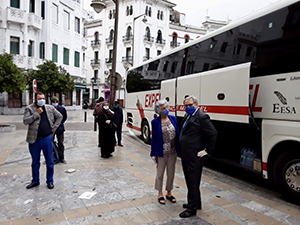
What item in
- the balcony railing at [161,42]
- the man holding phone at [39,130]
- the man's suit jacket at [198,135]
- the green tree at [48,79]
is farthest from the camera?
the balcony railing at [161,42]

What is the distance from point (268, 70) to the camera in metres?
4.90

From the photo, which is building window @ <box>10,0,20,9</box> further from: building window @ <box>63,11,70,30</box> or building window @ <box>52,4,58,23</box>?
building window @ <box>63,11,70,30</box>

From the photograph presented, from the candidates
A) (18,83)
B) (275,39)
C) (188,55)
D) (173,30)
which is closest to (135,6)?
(173,30)

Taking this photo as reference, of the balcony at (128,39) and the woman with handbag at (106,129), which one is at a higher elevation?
the balcony at (128,39)

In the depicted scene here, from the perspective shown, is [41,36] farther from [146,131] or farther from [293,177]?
[293,177]

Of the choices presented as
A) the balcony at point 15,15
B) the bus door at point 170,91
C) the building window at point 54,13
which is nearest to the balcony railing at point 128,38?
the building window at point 54,13

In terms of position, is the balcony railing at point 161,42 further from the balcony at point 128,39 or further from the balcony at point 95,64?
the balcony at point 95,64

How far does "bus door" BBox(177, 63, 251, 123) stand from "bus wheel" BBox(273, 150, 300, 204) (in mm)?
1042

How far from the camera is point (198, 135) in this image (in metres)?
3.73

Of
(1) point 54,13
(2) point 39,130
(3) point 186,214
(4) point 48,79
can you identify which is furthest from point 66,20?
(3) point 186,214

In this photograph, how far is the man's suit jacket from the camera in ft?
11.9

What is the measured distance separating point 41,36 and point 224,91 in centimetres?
2549

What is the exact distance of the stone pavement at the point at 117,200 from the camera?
3.69m

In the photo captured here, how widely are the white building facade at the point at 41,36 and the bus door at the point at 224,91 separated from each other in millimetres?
17375
